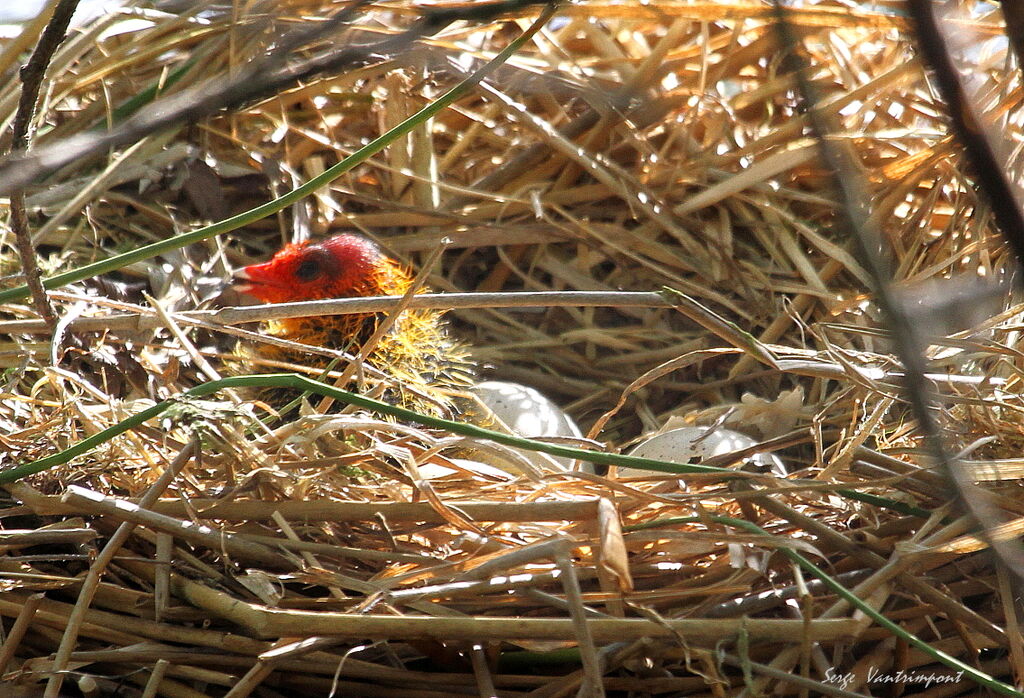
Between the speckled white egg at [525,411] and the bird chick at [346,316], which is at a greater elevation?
the bird chick at [346,316]

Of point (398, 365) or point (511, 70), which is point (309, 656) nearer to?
point (398, 365)

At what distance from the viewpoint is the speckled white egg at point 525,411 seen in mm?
1663

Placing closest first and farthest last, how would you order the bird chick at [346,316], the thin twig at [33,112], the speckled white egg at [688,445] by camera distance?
the thin twig at [33,112] → the speckled white egg at [688,445] → the bird chick at [346,316]

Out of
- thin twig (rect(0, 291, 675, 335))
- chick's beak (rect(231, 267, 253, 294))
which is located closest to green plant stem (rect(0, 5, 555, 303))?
thin twig (rect(0, 291, 675, 335))

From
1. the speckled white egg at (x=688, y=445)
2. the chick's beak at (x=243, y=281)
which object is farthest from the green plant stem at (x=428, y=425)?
the chick's beak at (x=243, y=281)

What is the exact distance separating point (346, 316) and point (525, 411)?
425 mm

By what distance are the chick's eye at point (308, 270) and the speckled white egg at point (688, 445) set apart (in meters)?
0.73

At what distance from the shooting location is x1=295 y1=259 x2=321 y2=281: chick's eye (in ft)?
6.15

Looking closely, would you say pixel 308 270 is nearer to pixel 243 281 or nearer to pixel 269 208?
pixel 243 281

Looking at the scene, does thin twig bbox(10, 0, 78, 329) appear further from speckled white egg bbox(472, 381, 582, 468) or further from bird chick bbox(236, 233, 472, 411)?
speckled white egg bbox(472, 381, 582, 468)

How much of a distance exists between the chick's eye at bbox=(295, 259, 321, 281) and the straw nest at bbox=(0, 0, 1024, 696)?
254 millimetres

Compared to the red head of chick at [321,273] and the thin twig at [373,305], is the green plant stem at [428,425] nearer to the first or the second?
the thin twig at [373,305]

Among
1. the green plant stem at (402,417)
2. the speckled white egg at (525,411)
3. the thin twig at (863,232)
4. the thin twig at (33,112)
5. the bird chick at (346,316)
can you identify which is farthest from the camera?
the bird chick at (346,316)

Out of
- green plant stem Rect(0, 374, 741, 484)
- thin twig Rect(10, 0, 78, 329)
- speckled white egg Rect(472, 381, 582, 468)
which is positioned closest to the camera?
thin twig Rect(10, 0, 78, 329)
